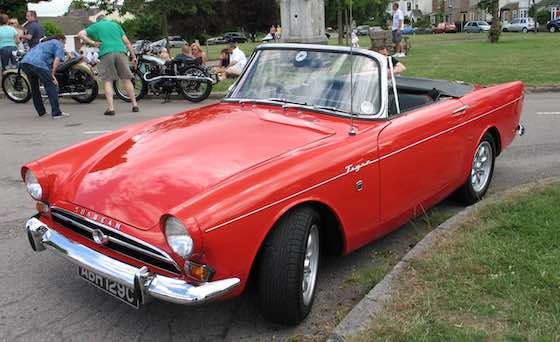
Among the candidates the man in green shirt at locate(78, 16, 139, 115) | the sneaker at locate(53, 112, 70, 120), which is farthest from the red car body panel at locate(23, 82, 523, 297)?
the sneaker at locate(53, 112, 70, 120)

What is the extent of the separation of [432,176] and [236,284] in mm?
1955

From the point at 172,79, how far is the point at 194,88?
19.9 inches

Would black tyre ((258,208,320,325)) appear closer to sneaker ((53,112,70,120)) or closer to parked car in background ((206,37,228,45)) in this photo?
sneaker ((53,112,70,120))

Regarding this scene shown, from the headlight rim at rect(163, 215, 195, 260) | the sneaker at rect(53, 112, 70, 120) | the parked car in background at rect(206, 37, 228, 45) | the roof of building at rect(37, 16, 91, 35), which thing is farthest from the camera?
the roof of building at rect(37, 16, 91, 35)

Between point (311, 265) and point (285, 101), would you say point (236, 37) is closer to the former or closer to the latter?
point (285, 101)

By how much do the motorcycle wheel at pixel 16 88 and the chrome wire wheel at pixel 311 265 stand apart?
1116cm

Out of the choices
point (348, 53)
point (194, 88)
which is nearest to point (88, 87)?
point (194, 88)

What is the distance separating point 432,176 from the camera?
411cm

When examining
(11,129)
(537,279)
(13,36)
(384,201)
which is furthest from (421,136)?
(13,36)

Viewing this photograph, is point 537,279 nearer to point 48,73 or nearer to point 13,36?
point 48,73

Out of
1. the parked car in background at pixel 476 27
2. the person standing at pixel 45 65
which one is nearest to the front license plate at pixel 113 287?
the person standing at pixel 45 65

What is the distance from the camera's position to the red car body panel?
2.78 metres

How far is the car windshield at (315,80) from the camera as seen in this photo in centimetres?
398

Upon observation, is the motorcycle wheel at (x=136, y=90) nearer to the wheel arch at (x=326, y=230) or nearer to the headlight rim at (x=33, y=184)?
the headlight rim at (x=33, y=184)
